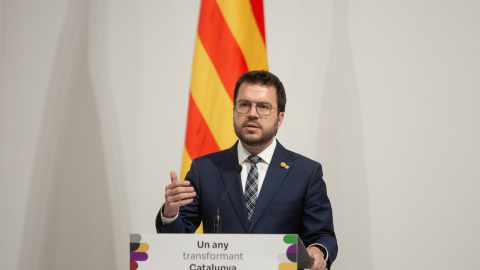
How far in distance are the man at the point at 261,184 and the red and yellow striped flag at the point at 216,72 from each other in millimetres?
580

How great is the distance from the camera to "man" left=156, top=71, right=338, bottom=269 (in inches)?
89.4

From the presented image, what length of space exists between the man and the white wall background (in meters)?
1.14

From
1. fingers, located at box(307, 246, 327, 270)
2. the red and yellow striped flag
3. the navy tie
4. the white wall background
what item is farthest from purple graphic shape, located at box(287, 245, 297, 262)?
the white wall background

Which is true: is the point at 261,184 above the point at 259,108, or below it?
below

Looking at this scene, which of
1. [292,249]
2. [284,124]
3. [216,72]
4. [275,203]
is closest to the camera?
[292,249]

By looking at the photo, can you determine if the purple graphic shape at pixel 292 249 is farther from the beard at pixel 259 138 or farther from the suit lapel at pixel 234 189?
the beard at pixel 259 138

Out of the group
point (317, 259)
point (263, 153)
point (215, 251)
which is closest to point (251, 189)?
point (263, 153)

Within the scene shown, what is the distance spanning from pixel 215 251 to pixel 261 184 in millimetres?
751

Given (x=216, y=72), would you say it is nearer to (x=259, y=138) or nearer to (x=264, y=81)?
(x=264, y=81)

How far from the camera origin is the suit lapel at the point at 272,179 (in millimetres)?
2258

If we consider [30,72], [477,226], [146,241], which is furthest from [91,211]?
[477,226]

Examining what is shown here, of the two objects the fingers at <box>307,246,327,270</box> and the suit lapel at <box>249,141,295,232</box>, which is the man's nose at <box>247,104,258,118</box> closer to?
the suit lapel at <box>249,141,295,232</box>

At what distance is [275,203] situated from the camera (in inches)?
90.0

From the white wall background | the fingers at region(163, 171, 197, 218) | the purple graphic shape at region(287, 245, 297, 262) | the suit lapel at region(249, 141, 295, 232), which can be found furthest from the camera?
the white wall background
